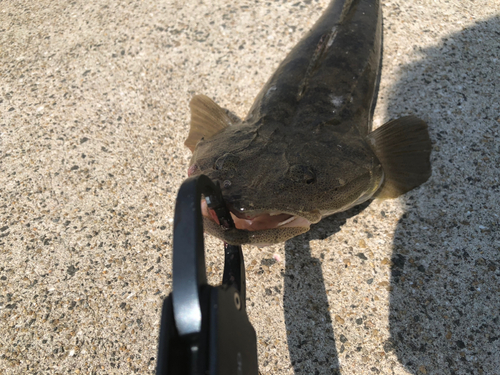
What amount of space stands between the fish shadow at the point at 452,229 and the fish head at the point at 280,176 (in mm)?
471

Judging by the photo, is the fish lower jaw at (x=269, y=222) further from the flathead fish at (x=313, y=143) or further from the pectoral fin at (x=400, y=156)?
the pectoral fin at (x=400, y=156)

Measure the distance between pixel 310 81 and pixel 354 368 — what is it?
1.76m

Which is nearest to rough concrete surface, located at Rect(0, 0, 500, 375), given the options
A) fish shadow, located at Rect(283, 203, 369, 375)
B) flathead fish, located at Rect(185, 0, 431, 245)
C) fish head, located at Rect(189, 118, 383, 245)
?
fish shadow, located at Rect(283, 203, 369, 375)

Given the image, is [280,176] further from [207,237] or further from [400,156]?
[400,156]

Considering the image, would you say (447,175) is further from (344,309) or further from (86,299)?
(86,299)

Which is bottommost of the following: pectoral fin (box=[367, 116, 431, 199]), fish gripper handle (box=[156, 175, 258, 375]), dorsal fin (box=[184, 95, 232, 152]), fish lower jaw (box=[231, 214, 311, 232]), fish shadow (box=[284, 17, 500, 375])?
fish shadow (box=[284, 17, 500, 375])

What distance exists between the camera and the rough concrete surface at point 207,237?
2.06 m

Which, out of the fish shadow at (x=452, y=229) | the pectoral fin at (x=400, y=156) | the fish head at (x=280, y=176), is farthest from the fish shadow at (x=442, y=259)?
the fish head at (x=280, y=176)

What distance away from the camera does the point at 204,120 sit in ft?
9.13

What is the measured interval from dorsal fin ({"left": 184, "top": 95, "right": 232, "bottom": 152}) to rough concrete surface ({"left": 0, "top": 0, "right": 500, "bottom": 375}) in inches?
6.6

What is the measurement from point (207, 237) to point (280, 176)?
774 millimetres

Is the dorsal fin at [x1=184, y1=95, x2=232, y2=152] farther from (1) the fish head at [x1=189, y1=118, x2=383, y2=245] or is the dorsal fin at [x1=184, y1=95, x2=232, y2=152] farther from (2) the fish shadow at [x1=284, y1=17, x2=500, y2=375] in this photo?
(2) the fish shadow at [x1=284, y1=17, x2=500, y2=375]

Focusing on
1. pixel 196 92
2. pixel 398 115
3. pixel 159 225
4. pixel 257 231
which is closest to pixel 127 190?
pixel 159 225

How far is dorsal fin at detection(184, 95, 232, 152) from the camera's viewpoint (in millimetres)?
2734
